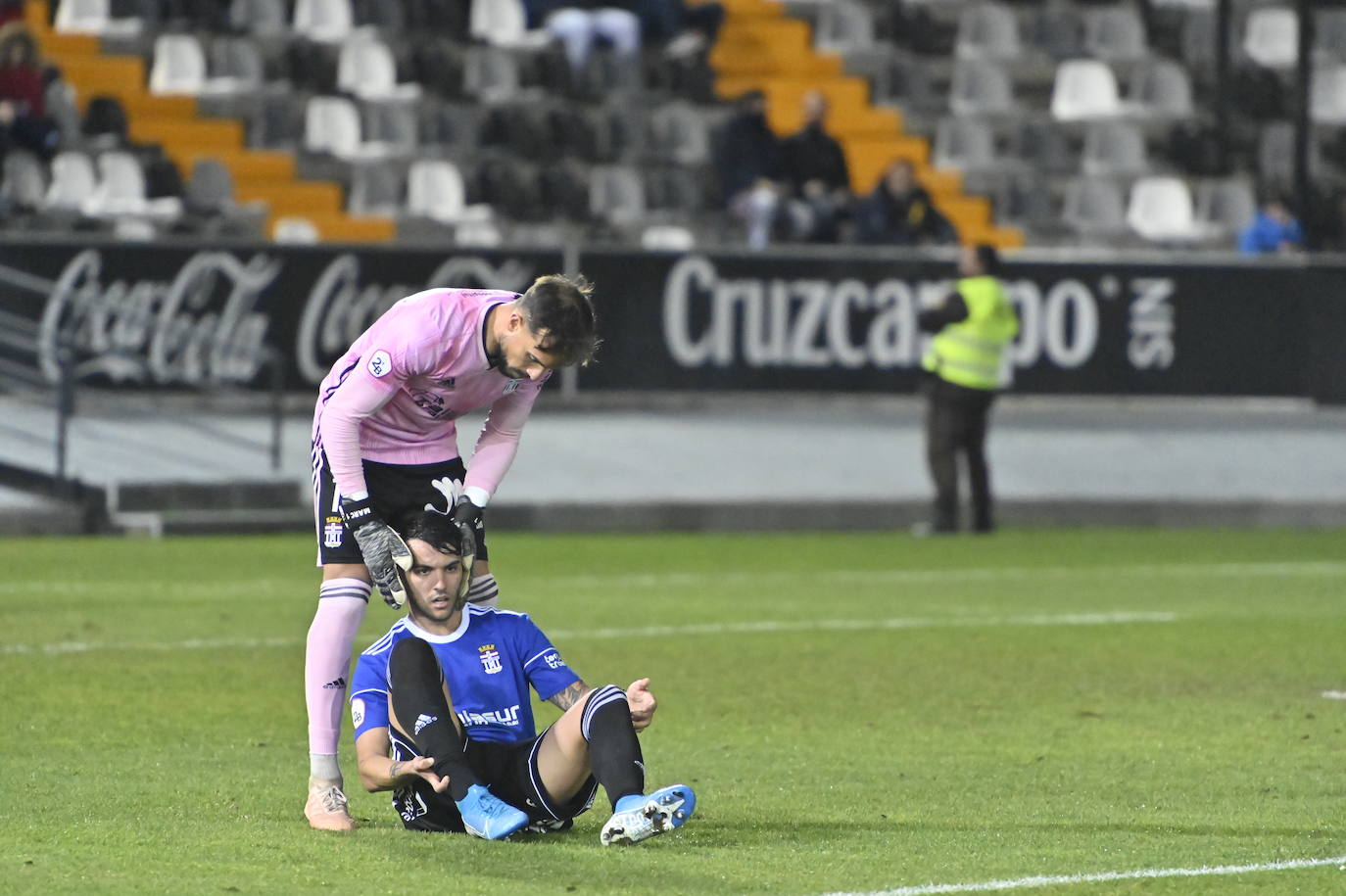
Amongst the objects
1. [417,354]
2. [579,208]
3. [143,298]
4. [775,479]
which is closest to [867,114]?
[579,208]

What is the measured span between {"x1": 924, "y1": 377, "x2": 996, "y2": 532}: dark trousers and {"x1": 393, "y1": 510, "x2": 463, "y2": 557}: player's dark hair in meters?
11.6

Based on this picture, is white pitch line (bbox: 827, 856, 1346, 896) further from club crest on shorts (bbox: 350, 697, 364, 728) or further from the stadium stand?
the stadium stand

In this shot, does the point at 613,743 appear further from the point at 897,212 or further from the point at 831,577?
the point at 897,212

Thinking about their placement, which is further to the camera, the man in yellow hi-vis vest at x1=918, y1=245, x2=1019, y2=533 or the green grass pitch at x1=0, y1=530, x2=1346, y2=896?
the man in yellow hi-vis vest at x1=918, y1=245, x2=1019, y2=533

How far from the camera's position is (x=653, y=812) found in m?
6.04

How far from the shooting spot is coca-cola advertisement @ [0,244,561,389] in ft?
60.5

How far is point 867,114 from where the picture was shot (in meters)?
26.8

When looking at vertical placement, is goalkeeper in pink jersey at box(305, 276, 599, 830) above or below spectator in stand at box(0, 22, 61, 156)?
below

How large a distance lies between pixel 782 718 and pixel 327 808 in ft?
9.85

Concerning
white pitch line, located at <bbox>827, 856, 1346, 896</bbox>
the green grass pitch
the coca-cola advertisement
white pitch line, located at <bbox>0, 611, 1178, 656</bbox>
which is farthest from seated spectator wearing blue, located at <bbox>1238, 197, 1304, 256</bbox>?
white pitch line, located at <bbox>827, 856, 1346, 896</bbox>

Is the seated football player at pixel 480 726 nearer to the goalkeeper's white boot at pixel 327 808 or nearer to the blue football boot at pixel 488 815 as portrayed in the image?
the blue football boot at pixel 488 815

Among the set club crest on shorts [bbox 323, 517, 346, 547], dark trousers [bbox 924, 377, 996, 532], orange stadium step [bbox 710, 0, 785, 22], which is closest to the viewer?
club crest on shorts [bbox 323, 517, 346, 547]

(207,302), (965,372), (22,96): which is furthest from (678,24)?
(965,372)

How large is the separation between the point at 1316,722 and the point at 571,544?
28.3 feet
